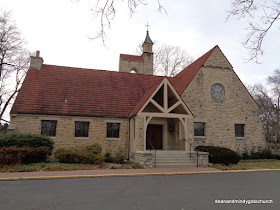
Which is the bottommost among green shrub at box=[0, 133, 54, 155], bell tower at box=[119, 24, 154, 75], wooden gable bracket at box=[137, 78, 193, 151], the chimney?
green shrub at box=[0, 133, 54, 155]

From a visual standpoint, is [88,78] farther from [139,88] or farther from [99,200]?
[99,200]

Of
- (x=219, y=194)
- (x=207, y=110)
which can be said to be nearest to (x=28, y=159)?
(x=219, y=194)

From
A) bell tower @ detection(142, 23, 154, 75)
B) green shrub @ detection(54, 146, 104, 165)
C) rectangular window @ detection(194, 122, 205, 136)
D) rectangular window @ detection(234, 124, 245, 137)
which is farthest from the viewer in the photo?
bell tower @ detection(142, 23, 154, 75)

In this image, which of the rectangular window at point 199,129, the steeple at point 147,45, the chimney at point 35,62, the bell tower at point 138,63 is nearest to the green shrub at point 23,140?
the chimney at point 35,62

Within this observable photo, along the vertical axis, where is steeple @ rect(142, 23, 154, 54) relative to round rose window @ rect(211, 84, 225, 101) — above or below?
above

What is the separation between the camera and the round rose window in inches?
738

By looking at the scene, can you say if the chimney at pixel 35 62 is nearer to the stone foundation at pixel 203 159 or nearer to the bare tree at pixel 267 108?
the stone foundation at pixel 203 159

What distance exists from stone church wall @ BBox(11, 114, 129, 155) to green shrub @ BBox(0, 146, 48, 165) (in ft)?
8.23

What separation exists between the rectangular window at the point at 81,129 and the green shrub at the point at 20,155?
10.8ft

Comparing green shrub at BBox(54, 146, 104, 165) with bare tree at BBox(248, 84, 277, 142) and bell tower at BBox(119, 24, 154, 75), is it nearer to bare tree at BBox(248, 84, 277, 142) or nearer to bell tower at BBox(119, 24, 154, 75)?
bell tower at BBox(119, 24, 154, 75)

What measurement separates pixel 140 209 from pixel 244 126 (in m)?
17.2

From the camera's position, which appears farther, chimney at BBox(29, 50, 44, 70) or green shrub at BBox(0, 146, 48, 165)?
chimney at BBox(29, 50, 44, 70)

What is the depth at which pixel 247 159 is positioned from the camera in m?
17.5

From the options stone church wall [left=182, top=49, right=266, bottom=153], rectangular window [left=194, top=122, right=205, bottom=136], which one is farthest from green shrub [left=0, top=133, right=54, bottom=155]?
rectangular window [left=194, top=122, right=205, bottom=136]
